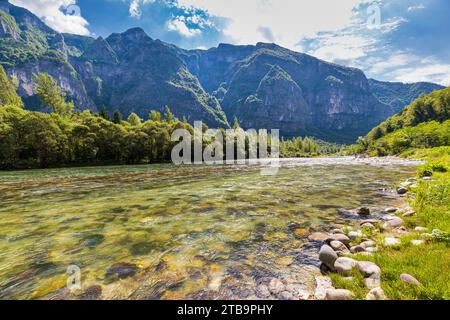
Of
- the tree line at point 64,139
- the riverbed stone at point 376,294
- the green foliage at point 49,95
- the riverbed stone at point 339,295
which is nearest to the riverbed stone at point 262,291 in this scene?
the riverbed stone at point 339,295

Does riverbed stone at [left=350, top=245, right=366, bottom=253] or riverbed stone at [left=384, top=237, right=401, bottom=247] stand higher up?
riverbed stone at [left=384, top=237, right=401, bottom=247]

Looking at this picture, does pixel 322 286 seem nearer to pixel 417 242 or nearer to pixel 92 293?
pixel 417 242

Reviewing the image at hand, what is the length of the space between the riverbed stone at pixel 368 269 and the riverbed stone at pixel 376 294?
30.9 inches

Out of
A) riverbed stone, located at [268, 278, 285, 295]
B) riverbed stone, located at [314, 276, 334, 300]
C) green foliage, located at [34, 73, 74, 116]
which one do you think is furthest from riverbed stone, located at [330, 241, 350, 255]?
green foliage, located at [34, 73, 74, 116]

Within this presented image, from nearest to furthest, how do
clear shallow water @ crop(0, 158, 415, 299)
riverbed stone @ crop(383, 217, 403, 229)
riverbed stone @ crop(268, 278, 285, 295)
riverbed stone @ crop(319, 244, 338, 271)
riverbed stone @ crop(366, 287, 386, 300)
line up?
riverbed stone @ crop(366, 287, 386, 300), riverbed stone @ crop(268, 278, 285, 295), clear shallow water @ crop(0, 158, 415, 299), riverbed stone @ crop(319, 244, 338, 271), riverbed stone @ crop(383, 217, 403, 229)

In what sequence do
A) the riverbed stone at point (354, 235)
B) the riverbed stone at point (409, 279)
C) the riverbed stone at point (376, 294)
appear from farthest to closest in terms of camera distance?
the riverbed stone at point (354, 235)
the riverbed stone at point (409, 279)
the riverbed stone at point (376, 294)

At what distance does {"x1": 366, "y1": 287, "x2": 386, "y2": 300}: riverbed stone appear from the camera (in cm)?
439

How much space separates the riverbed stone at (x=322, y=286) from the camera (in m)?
4.94

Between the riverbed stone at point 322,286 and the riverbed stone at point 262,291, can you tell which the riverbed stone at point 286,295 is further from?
the riverbed stone at point 322,286

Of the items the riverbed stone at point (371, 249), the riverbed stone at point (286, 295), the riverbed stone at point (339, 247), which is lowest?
the riverbed stone at point (286, 295)

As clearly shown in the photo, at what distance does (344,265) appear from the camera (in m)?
5.80

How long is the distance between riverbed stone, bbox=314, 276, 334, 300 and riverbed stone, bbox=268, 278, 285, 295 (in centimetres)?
74

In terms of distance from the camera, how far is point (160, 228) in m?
9.84

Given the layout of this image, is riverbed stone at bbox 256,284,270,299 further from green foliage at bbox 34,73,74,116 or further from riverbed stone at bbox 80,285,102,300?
green foliage at bbox 34,73,74,116
